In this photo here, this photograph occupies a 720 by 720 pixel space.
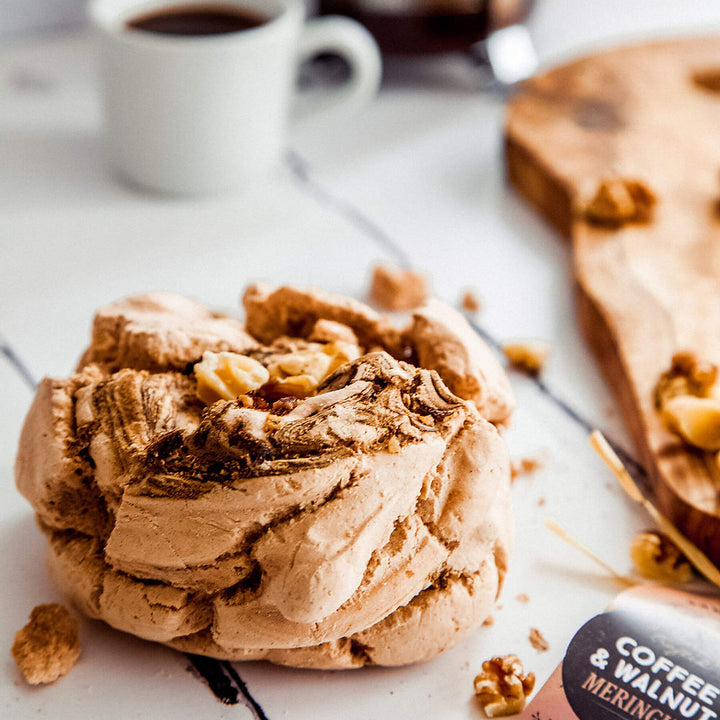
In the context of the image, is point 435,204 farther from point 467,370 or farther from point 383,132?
point 467,370

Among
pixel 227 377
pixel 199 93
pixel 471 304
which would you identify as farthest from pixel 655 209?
pixel 227 377

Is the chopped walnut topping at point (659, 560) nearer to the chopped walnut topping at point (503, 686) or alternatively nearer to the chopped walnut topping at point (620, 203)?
the chopped walnut topping at point (503, 686)


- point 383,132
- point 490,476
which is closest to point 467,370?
point 490,476

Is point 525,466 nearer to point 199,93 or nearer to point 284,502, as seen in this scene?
point 284,502

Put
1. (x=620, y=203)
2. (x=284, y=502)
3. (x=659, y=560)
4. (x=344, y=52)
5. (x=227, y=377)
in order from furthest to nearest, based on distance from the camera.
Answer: (x=344, y=52) → (x=620, y=203) → (x=659, y=560) → (x=227, y=377) → (x=284, y=502)

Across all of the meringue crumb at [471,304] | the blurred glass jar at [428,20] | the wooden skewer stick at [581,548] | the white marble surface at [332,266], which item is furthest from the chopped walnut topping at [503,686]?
the blurred glass jar at [428,20]

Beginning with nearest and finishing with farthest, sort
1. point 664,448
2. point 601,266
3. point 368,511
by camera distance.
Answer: point 368,511 < point 664,448 < point 601,266
